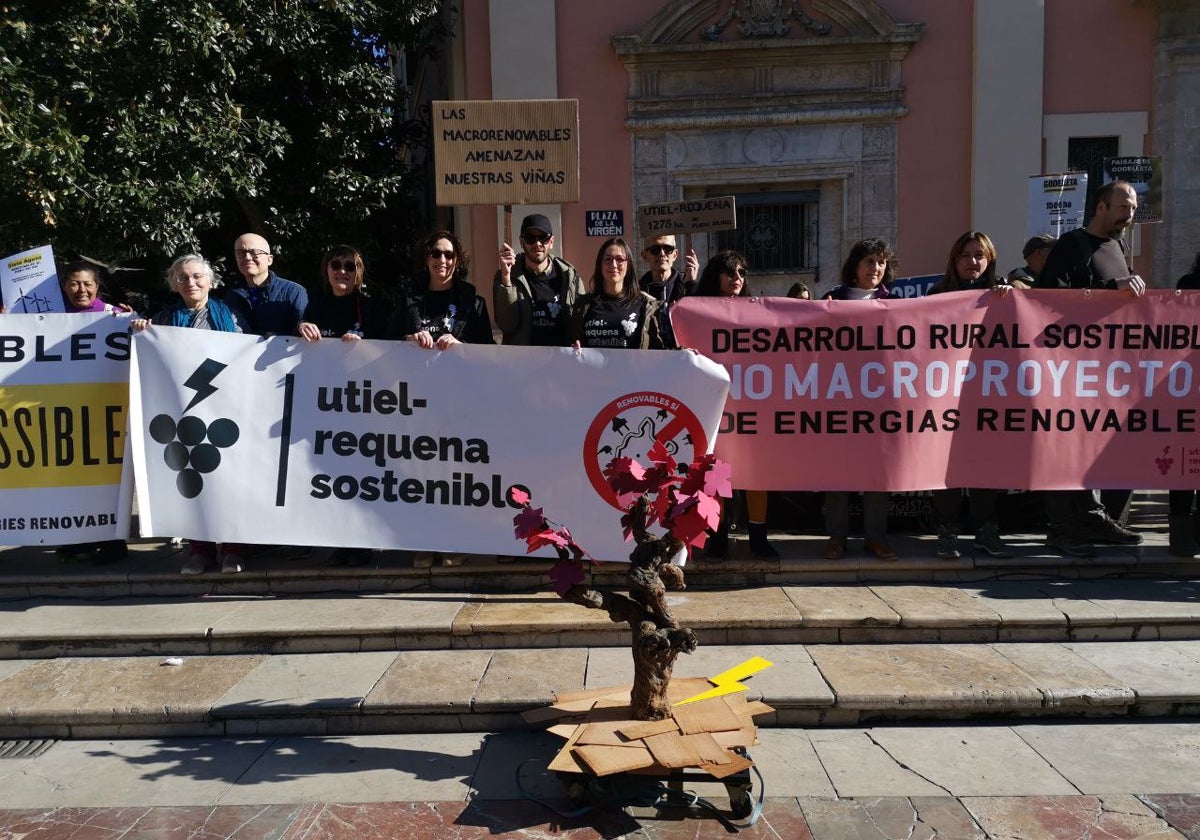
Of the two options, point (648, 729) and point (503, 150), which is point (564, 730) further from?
point (503, 150)

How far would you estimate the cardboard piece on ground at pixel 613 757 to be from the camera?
3062 mm

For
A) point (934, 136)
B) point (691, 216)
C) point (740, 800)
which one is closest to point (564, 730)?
point (740, 800)

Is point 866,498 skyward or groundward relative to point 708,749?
skyward

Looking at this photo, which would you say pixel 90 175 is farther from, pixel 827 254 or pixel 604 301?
pixel 827 254

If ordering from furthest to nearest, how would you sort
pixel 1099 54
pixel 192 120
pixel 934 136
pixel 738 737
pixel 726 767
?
pixel 934 136 → pixel 1099 54 → pixel 192 120 → pixel 738 737 → pixel 726 767

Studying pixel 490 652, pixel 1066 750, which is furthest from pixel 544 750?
pixel 1066 750

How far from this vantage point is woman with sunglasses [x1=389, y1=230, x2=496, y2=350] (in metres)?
5.34

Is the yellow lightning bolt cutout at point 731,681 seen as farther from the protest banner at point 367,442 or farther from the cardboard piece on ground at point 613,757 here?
the protest banner at point 367,442

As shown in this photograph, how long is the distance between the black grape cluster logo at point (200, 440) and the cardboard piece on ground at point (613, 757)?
10.0 feet

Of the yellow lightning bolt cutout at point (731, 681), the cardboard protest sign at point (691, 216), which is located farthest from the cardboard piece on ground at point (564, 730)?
the cardboard protest sign at point (691, 216)

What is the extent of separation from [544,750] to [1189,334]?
4434 mm

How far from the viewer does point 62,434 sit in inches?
215

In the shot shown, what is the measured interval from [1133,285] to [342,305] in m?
4.64

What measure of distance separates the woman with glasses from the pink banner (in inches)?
9.0
